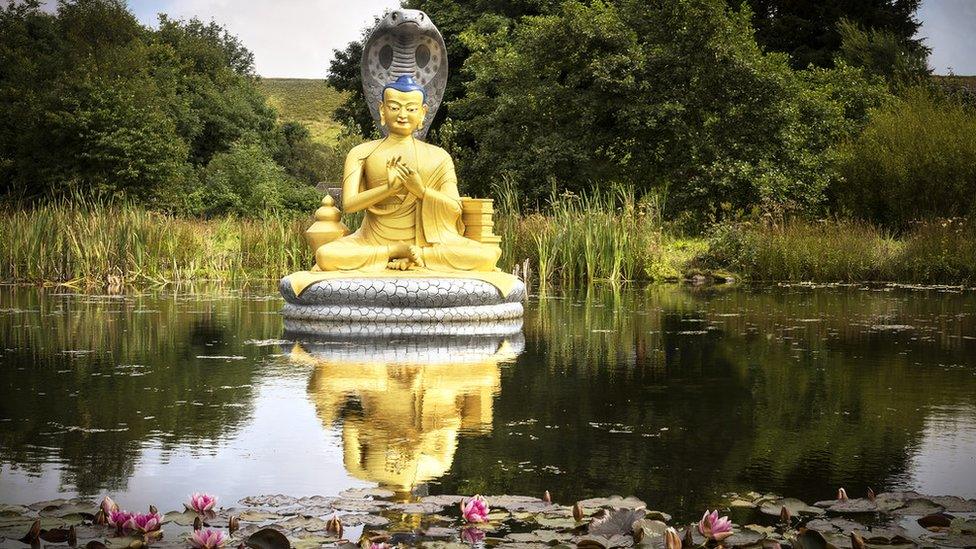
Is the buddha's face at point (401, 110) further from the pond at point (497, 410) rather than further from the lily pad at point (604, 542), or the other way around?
the lily pad at point (604, 542)

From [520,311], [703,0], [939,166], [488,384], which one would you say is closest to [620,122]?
[703,0]

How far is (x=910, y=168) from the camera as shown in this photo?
2212 centimetres

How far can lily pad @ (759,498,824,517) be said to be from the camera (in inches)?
151

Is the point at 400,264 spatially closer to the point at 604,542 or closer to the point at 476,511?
the point at 476,511

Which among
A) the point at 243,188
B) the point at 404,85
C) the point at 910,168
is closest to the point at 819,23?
the point at 910,168

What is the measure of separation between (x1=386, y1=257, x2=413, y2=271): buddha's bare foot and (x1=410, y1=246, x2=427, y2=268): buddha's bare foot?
0.06m

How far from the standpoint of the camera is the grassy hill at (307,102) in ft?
240

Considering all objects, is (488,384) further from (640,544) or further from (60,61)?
(60,61)

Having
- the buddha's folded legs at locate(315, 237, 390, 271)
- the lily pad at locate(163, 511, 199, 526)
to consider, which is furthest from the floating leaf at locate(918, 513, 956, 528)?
the buddha's folded legs at locate(315, 237, 390, 271)

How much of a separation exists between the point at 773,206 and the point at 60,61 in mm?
20961

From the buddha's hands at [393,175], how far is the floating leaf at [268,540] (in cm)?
740

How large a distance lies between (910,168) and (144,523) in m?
21.0

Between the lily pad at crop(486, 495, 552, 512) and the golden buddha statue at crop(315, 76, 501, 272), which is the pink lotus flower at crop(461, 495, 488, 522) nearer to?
the lily pad at crop(486, 495, 552, 512)

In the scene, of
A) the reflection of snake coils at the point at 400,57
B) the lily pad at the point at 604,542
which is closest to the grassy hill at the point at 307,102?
the reflection of snake coils at the point at 400,57
